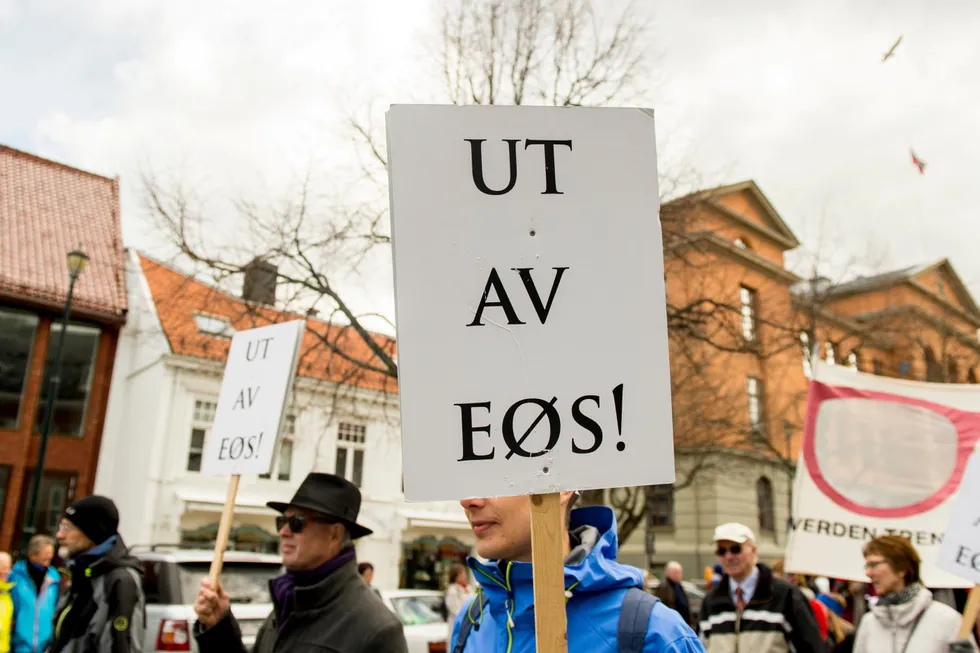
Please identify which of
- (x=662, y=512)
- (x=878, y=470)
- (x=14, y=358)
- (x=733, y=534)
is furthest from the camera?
(x=662, y=512)

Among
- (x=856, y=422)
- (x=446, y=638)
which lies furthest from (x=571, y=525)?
(x=446, y=638)

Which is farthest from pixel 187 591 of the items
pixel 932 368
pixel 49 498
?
pixel 932 368

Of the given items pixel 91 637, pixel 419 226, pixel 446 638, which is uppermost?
pixel 419 226

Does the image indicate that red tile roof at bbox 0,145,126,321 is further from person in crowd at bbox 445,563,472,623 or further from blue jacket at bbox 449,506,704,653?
blue jacket at bbox 449,506,704,653

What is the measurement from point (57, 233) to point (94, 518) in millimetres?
24627

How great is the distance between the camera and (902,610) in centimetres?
442

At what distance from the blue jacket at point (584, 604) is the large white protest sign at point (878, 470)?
153 inches

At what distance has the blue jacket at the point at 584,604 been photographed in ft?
6.46

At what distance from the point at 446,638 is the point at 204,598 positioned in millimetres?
8095

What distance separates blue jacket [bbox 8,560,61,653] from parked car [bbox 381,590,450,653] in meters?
4.15

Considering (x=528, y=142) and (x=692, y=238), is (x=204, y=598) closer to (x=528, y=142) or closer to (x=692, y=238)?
(x=528, y=142)

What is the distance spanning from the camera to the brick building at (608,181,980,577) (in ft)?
74.0

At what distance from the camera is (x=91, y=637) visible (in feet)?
13.3

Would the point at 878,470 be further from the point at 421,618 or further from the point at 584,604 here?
the point at 421,618
